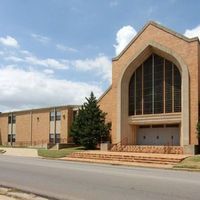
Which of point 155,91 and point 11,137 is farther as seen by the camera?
point 11,137

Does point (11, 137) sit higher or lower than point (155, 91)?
lower

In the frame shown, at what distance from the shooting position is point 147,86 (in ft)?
134

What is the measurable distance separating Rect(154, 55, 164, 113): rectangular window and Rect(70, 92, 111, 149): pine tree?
6223mm

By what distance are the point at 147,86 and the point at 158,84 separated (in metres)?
1.61

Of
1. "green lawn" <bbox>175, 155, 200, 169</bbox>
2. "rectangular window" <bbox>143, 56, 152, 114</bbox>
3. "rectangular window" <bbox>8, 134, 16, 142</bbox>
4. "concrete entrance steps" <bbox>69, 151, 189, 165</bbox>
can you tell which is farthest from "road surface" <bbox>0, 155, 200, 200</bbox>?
"rectangular window" <bbox>8, 134, 16, 142</bbox>

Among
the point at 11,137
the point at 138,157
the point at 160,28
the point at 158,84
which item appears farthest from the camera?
the point at 11,137

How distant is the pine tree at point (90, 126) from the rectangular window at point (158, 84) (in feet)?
20.4

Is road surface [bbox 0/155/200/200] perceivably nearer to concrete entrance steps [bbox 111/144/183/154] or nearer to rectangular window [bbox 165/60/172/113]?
concrete entrance steps [bbox 111/144/183/154]

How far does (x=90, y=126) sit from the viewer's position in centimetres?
4081

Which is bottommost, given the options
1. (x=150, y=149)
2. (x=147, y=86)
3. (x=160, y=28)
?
(x=150, y=149)

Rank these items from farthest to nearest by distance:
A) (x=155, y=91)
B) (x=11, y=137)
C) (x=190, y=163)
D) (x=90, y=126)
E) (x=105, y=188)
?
(x=11, y=137), (x=90, y=126), (x=155, y=91), (x=190, y=163), (x=105, y=188)

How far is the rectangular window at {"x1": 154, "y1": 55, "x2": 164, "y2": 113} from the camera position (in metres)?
39.4

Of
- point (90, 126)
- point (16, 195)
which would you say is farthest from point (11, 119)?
point (16, 195)

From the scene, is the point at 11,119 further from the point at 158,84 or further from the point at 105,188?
the point at 105,188
